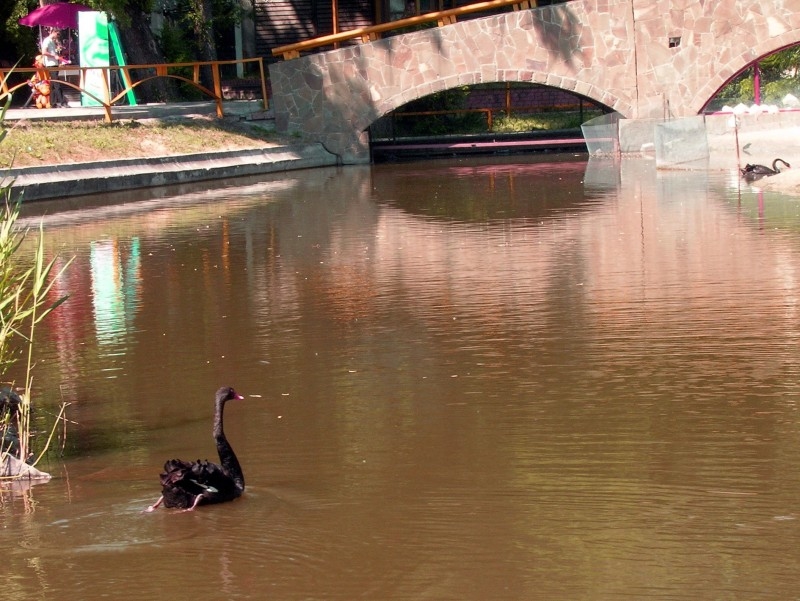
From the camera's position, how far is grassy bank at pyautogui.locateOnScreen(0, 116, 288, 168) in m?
24.8

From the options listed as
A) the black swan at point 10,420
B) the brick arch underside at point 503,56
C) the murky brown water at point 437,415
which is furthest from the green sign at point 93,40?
the black swan at point 10,420

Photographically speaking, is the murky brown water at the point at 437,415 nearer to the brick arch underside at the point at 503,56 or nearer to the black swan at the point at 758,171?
the black swan at the point at 758,171

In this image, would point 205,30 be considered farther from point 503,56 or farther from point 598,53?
point 598,53

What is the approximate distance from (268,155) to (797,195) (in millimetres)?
13006

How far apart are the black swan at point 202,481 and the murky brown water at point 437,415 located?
83mm

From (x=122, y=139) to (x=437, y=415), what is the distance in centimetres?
1930

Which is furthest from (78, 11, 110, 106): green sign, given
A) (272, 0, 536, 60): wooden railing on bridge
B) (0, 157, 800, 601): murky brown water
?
(0, 157, 800, 601): murky brown water

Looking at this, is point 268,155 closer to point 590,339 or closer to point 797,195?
point 797,195

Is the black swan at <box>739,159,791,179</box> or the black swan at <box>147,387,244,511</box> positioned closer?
the black swan at <box>147,387,244,511</box>

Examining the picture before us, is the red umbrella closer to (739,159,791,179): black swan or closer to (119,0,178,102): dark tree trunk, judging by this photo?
(119,0,178,102): dark tree trunk

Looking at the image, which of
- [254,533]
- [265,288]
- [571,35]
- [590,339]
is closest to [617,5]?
[571,35]

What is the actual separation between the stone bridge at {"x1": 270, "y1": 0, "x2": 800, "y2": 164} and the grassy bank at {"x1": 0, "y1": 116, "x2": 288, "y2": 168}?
2.91 metres

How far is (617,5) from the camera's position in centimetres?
2894

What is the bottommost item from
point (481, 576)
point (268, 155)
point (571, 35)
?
point (481, 576)
